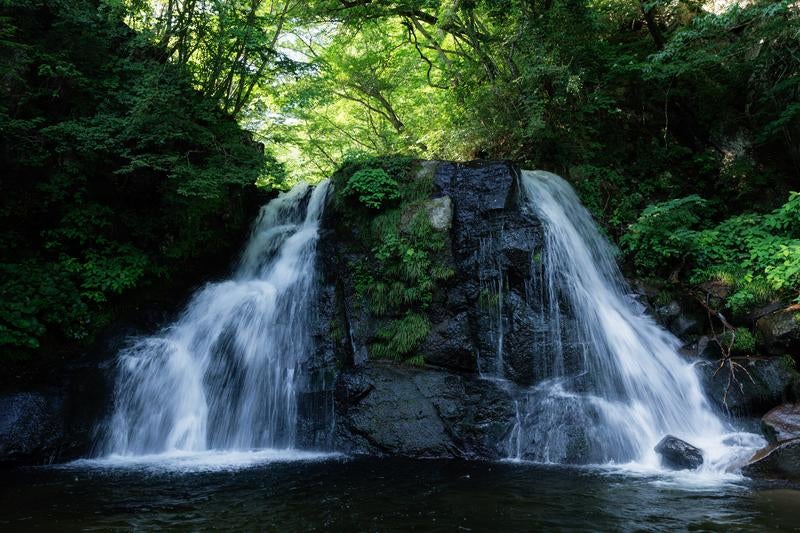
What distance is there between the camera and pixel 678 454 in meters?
5.77

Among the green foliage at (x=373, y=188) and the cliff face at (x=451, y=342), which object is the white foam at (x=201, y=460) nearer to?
the cliff face at (x=451, y=342)

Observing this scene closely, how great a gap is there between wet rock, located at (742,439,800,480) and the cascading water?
0.25 metres

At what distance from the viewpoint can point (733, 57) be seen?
10.7 metres

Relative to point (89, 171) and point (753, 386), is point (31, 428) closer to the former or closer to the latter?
point (89, 171)

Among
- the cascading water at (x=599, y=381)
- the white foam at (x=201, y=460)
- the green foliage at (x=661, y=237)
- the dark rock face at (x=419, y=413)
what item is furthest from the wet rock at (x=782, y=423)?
the white foam at (x=201, y=460)

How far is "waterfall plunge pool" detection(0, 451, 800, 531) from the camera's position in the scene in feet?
13.4

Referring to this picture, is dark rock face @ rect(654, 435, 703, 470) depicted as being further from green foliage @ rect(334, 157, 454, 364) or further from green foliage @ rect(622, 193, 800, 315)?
green foliage @ rect(334, 157, 454, 364)

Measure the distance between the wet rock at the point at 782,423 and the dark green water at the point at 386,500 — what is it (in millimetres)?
1234

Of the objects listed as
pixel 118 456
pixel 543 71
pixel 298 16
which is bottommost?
pixel 118 456

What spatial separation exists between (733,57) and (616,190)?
3798 millimetres

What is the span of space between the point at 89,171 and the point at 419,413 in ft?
23.9

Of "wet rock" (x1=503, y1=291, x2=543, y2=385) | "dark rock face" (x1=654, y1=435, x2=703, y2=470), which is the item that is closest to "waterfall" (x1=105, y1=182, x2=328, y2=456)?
"wet rock" (x1=503, y1=291, x2=543, y2=385)

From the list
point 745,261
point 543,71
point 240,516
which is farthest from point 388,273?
point 745,261

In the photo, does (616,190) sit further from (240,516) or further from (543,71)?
(240,516)
